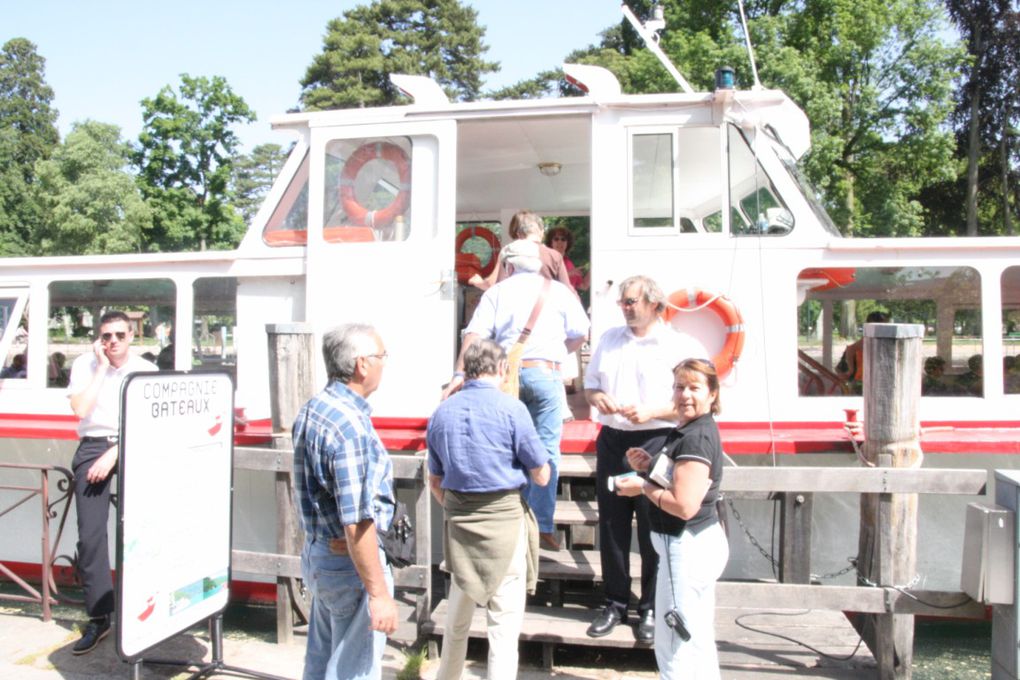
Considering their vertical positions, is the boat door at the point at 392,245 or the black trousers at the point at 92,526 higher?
the boat door at the point at 392,245

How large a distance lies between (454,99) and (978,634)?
119 feet

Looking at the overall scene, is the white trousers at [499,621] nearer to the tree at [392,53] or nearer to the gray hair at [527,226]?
the gray hair at [527,226]

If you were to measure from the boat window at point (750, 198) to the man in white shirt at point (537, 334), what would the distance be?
1.38 m

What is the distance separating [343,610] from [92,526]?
2.39m

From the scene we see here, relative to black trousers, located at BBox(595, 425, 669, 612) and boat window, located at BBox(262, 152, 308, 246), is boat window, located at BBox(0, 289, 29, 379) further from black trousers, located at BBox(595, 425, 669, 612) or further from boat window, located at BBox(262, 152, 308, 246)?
black trousers, located at BBox(595, 425, 669, 612)

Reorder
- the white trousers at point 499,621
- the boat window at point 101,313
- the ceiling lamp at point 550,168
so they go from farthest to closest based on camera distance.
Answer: the ceiling lamp at point 550,168, the boat window at point 101,313, the white trousers at point 499,621

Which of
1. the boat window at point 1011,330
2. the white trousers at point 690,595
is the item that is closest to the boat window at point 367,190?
the white trousers at point 690,595

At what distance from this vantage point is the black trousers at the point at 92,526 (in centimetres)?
453

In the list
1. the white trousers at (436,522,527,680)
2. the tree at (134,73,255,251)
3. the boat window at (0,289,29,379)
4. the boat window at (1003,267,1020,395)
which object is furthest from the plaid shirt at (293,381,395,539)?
the tree at (134,73,255,251)

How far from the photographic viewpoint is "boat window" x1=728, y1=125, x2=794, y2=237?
5.11m

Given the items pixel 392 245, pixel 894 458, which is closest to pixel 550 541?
pixel 894 458

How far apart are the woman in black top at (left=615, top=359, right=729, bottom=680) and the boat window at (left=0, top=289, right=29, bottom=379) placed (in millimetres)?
4900

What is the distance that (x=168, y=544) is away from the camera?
385cm

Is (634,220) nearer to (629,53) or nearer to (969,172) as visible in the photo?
(969,172)
